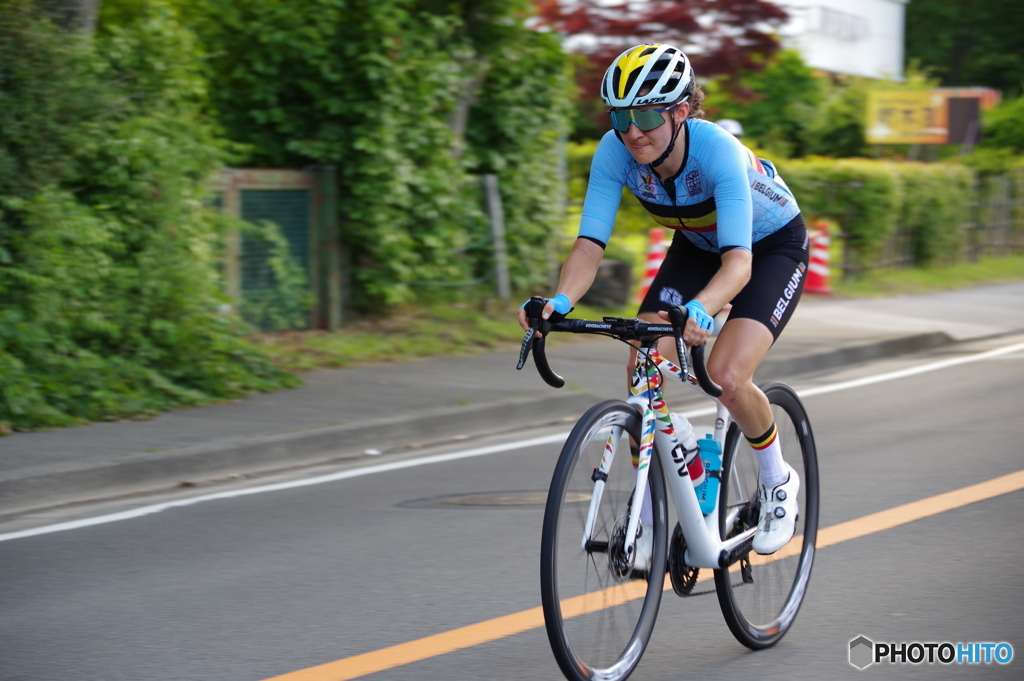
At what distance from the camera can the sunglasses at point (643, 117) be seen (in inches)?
159

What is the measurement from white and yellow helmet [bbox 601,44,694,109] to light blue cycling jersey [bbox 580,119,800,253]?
0.21m

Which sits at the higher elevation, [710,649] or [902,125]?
[902,125]

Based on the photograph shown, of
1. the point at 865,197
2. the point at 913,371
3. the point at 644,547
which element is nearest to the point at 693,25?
the point at 913,371

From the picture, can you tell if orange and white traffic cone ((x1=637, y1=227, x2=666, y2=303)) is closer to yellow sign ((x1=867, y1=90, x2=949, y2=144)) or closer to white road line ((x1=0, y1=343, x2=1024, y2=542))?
white road line ((x1=0, y1=343, x2=1024, y2=542))

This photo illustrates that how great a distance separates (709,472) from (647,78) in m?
1.33

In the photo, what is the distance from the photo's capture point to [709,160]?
4129 millimetres

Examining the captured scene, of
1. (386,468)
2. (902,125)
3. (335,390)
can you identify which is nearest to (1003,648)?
(386,468)

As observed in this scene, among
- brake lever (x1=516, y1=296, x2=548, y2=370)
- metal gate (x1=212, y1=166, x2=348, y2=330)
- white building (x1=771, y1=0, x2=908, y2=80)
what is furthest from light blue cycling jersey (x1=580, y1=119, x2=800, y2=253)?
white building (x1=771, y1=0, x2=908, y2=80)

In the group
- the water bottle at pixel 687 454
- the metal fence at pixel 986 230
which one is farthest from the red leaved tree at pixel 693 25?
the water bottle at pixel 687 454

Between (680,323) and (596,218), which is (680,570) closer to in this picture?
(680,323)

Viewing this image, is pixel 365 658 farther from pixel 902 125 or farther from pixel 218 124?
pixel 902 125

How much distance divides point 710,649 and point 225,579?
207 centimetres

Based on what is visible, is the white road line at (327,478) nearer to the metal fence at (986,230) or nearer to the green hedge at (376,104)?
the green hedge at (376,104)

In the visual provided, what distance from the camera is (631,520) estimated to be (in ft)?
13.1
